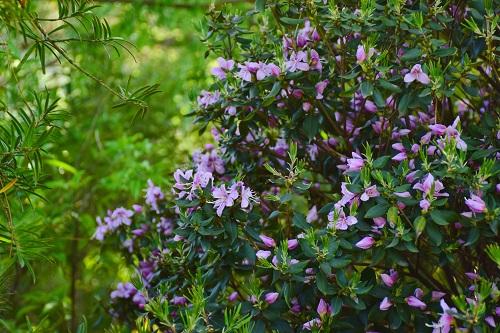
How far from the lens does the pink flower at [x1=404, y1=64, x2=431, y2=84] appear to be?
1.54m

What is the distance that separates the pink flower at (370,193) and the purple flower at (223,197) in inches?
11.8

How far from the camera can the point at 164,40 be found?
4840 mm

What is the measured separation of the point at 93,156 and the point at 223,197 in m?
1.80

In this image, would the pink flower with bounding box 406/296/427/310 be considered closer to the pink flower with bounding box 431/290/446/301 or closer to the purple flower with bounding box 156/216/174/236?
the pink flower with bounding box 431/290/446/301

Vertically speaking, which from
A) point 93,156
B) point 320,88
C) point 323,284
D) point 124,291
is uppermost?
point 320,88

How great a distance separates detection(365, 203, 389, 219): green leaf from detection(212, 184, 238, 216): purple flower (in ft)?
1.03

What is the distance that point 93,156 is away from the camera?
3.23 metres

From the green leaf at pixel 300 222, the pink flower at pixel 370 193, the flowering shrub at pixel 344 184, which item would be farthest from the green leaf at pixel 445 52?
the green leaf at pixel 300 222

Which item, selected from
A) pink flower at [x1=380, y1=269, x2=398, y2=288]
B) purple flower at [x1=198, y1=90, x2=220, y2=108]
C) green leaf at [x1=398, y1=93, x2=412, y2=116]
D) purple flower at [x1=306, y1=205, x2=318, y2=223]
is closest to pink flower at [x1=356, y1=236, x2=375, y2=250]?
pink flower at [x1=380, y1=269, x2=398, y2=288]

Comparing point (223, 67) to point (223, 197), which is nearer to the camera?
point (223, 197)

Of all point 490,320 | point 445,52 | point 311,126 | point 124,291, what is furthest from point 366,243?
point 124,291

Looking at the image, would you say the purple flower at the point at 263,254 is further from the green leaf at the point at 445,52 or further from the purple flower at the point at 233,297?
the green leaf at the point at 445,52

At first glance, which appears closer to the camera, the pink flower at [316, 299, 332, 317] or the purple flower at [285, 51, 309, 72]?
the pink flower at [316, 299, 332, 317]

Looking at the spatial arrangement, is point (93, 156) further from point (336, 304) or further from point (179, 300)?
point (336, 304)
